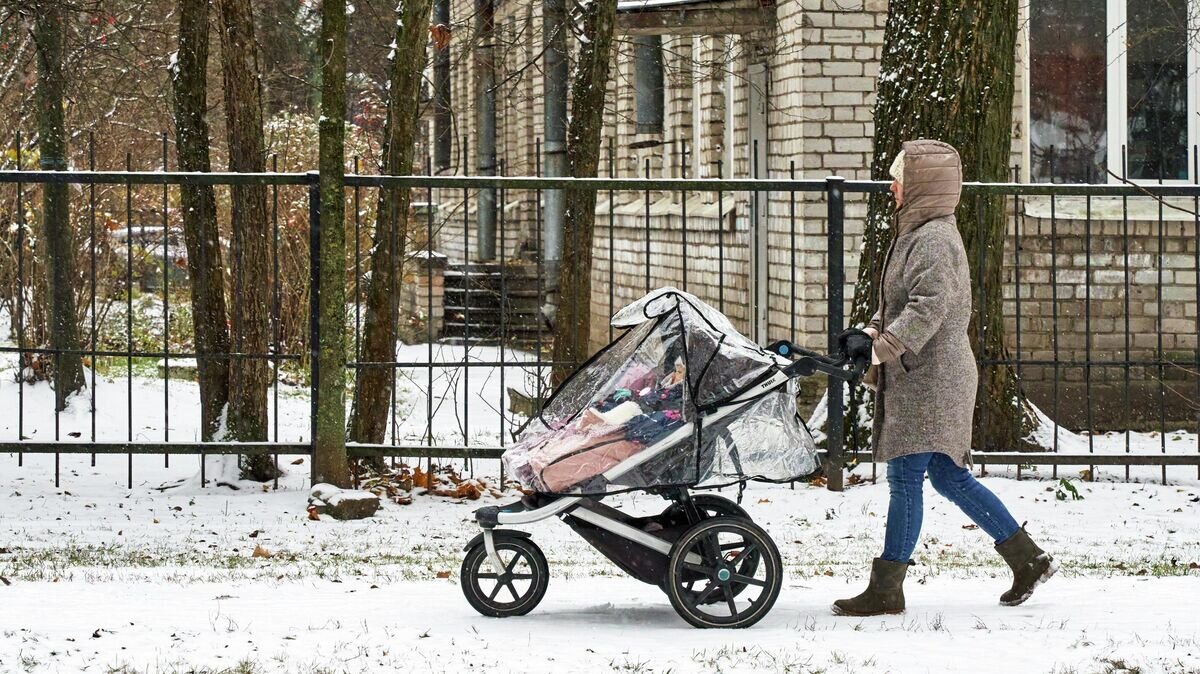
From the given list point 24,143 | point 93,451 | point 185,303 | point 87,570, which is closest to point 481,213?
point 185,303

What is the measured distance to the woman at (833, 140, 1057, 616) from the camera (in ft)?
18.6

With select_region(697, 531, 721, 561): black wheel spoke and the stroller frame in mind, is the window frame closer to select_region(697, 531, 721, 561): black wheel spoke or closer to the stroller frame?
the stroller frame

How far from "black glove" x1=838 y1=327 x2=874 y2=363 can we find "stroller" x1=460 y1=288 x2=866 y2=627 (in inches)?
1.5

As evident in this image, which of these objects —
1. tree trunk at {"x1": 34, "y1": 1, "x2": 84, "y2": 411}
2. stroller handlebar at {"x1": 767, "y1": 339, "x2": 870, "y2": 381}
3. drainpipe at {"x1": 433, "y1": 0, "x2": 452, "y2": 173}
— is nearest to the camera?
stroller handlebar at {"x1": 767, "y1": 339, "x2": 870, "y2": 381}

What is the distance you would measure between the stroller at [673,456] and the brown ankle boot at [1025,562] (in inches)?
32.7

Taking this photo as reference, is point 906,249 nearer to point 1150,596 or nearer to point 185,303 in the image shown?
point 1150,596

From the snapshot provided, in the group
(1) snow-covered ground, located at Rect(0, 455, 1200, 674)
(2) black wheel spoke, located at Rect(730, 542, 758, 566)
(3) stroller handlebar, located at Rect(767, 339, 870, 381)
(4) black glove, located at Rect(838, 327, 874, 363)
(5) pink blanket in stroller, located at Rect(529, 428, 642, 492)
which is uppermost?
(4) black glove, located at Rect(838, 327, 874, 363)

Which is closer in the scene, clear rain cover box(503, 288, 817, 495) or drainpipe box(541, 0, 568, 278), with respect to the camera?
clear rain cover box(503, 288, 817, 495)

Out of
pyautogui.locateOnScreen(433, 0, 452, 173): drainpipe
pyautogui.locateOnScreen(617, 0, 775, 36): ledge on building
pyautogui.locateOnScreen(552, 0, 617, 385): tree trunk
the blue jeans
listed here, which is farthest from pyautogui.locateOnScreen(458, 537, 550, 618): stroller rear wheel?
pyautogui.locateOnScreen(617, 0, 775, 36): ledge on building

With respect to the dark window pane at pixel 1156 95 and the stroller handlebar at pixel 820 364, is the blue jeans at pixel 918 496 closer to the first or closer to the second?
the stroller handlebar at pixel 820 364

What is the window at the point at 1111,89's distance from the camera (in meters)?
14.9

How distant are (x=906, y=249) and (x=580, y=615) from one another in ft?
5.72

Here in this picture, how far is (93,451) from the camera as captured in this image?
919 cm

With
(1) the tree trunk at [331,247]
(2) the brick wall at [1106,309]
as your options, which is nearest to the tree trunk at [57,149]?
(1) the tree trunk at [331,247]
